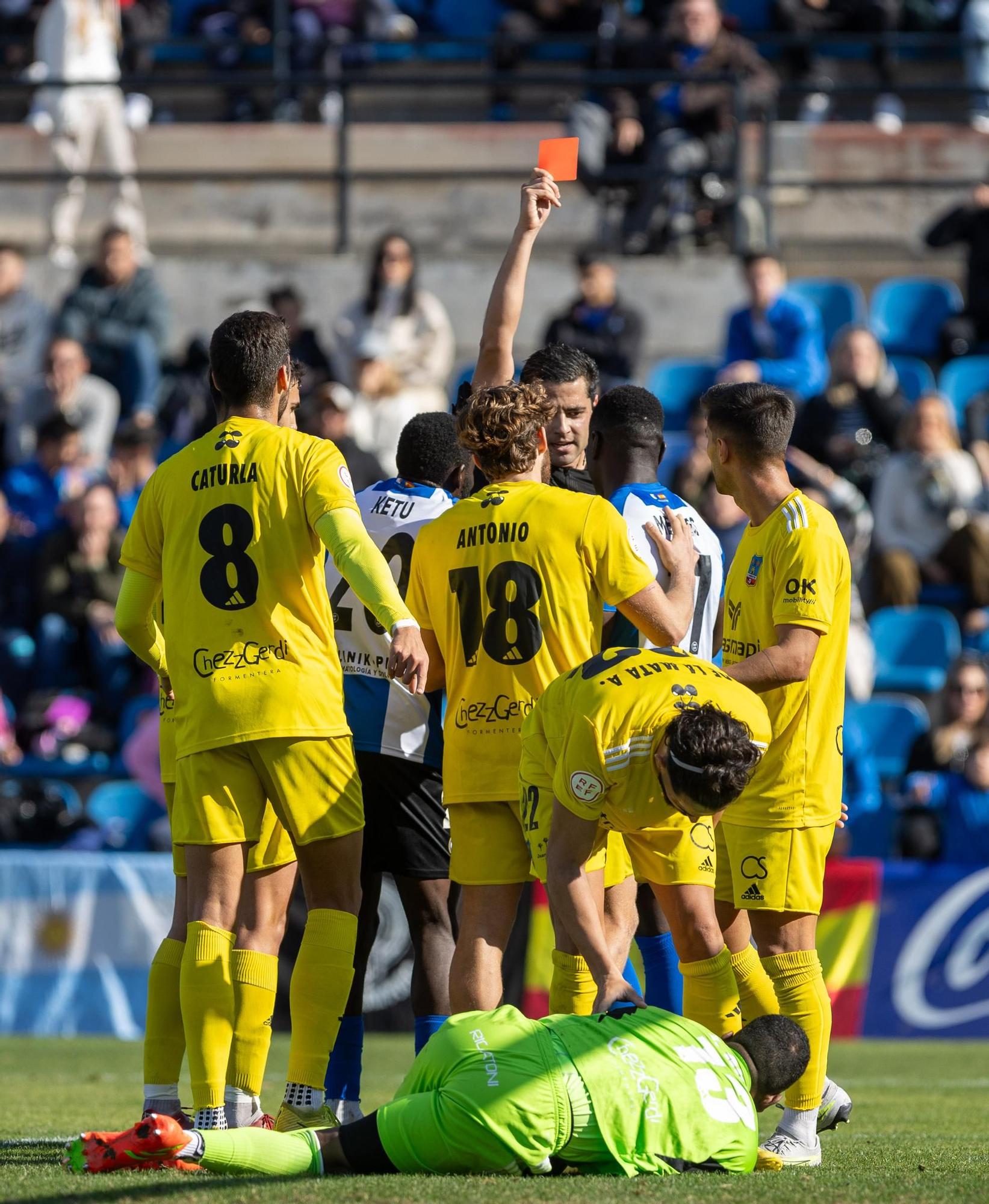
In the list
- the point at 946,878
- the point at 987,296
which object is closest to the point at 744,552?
the point at 946,878

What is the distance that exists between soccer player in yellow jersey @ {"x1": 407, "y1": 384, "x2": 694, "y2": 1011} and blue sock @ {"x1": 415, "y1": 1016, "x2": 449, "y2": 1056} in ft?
2.49

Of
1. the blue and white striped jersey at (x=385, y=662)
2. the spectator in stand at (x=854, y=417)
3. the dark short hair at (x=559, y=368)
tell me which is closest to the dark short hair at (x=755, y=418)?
the dark short hair at (x=559, y=368)

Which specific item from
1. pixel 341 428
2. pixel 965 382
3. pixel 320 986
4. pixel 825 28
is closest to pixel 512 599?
pixel 320 986

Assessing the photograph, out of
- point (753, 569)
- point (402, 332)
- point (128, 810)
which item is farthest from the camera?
point (402, 332)

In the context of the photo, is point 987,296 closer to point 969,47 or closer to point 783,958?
point 969,47

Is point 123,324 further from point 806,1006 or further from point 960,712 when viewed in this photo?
point 806,1006

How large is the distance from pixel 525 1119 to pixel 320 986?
3.77 feet

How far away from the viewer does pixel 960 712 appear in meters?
11.7

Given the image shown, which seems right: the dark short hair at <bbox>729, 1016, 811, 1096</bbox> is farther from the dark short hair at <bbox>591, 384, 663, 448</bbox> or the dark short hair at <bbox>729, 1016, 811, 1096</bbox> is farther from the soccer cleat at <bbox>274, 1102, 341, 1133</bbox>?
the dark short hair at <bbox>591, 384, 663, 448</bbox>

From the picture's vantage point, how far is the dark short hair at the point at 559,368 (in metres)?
6.34

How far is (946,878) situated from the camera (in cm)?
1103

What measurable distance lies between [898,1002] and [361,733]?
19.6 ft

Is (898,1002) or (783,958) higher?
(783,958)

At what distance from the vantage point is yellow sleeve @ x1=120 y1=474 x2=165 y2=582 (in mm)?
5504
